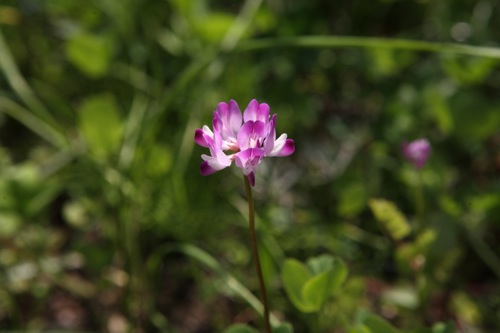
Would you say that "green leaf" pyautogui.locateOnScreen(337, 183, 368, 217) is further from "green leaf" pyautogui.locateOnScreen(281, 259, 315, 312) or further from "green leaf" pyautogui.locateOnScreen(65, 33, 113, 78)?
"green leaf" pyautogui.locateOnScreen(65, 33, 113, 78)

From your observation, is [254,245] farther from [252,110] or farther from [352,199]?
[352,199]

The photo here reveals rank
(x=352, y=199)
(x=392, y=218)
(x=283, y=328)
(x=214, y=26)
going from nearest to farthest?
(x=283, y=328) → (x=392, y=218) → (x=352, y=199) → (x=214, y=26)

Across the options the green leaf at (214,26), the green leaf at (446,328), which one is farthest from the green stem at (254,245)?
the green leaf at (214,26)

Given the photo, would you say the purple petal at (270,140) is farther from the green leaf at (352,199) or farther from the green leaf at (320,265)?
the green leaf at (352,199)

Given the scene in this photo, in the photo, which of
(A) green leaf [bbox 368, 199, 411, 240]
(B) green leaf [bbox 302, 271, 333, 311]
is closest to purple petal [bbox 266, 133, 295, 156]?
(B) green leaf [bbox 302, 271, 333, 311]

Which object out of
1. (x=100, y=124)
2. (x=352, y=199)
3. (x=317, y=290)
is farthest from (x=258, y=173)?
(x=317, y=290)

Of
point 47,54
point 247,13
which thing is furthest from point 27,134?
point 247,13

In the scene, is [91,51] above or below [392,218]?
above
